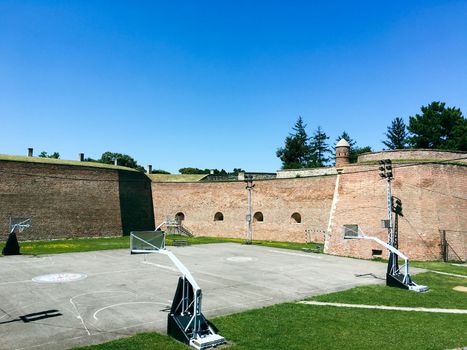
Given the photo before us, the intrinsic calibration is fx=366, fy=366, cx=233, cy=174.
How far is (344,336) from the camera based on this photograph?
1032 cm

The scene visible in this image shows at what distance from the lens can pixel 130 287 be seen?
16.0 metres

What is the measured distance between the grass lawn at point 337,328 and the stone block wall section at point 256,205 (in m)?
19.1

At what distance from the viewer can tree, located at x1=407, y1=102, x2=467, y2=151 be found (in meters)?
54.2

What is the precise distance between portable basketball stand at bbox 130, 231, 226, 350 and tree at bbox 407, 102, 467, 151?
180ft

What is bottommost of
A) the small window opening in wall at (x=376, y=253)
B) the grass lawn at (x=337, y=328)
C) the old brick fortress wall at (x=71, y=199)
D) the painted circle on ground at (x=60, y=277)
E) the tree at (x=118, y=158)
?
the small window opening in wall at (x=376, y=253)

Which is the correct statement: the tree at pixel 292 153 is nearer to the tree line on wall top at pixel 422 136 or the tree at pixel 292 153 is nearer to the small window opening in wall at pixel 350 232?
the tree line on wall top at pixel 422 136

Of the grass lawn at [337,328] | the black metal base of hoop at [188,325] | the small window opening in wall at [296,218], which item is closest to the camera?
the black metal base of hoop at [188,325]

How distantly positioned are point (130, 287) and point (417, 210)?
780 inches

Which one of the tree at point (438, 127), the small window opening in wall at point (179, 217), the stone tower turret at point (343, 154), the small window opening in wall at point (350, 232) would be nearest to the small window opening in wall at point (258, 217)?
the small window opening in wall at point (179, 217)

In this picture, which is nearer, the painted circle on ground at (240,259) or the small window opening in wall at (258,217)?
the painted circle on ground at (240,259)

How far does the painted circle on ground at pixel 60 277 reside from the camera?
673 inches

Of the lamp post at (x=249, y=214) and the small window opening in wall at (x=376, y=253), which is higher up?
the lamp post at (x=249, y=214)

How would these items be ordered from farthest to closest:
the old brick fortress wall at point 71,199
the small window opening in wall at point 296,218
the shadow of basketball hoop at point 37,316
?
the small window opening in wall at point 296,218 → the old brick fortress wall at point 71,199 → the shadow of basketball hoop at point 37,316

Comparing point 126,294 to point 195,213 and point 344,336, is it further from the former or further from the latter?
point 195,213
